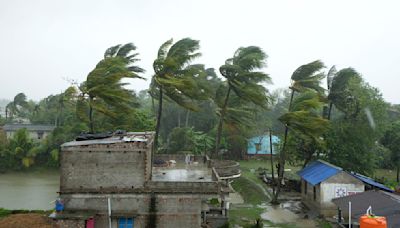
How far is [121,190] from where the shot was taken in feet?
53.2

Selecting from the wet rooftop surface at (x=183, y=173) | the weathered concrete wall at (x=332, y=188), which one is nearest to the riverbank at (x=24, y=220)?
the wet rooftop surface at (x=183, y=173)

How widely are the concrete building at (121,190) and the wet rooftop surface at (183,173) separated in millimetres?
1580

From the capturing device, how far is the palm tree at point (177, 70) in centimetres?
2425

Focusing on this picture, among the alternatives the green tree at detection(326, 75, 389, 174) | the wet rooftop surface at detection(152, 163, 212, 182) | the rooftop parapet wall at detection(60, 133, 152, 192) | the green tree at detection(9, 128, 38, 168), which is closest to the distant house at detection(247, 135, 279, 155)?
the green tree at detection(326, 75, 389, 174)

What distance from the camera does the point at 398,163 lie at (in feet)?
112

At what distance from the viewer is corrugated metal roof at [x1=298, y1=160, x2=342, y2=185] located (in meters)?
22.7

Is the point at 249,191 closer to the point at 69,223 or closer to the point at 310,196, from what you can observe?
the point at 310,196

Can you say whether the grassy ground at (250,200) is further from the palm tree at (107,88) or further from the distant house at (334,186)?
the palm tree at (107,88)

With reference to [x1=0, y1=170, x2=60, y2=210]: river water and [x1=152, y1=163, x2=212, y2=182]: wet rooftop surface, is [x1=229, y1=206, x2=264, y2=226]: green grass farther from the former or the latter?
[x1=0, y1=170, x2=60, y2=210]: river water

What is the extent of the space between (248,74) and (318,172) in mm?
8462

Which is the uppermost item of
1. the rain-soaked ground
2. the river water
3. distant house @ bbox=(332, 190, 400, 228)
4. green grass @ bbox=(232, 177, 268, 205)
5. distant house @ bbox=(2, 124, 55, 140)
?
distant house @ bbox=(2, 124, 55, 140)

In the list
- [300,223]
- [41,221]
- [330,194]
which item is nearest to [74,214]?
[41,221]

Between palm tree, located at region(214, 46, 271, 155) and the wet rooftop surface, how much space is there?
21.6 ft

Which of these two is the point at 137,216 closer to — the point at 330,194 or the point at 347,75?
the point at 330,194
